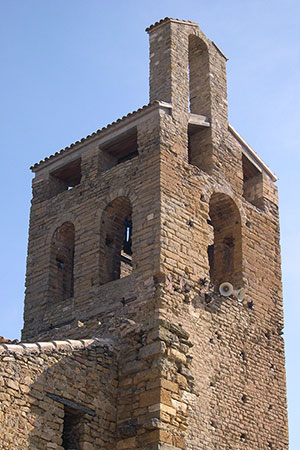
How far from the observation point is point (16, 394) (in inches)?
509

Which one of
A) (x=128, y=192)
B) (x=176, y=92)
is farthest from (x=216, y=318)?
(x=176, y=92)

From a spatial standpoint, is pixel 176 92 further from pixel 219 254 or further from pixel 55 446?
pixel 55 446

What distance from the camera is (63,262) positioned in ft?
62.0

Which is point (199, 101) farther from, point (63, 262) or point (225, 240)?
point (63, 262)

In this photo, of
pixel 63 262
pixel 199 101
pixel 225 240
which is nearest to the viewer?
pixel 225 240

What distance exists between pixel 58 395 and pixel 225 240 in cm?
615

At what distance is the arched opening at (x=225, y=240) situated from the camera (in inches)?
721

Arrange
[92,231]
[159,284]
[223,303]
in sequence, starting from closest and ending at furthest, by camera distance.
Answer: [159,284] < [223,303] < [92,231]

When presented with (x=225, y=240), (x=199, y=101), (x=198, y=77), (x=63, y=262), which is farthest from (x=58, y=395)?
(x=198, y=77)

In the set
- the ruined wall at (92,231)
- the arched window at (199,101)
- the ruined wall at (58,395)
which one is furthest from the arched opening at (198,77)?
the ruined wall at (58,395)

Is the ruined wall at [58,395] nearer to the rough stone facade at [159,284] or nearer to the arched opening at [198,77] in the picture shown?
the rough stone facade at [159,284]

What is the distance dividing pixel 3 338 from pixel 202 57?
7.76m

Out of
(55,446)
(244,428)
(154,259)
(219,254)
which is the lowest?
(55,446)

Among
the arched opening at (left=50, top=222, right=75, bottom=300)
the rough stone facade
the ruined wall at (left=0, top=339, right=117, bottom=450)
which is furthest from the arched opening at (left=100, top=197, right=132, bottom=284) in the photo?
the ruined wall at (left=0, top=339, right=117, bottom=450)
